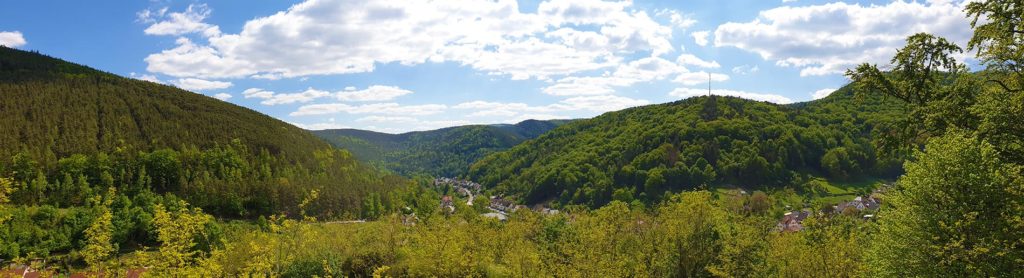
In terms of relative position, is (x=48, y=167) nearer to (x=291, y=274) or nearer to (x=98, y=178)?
(x=98, y=178)

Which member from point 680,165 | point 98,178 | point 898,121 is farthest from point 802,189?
point 98,178

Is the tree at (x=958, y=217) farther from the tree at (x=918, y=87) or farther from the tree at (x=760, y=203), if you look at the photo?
the tree at (x=760, y=203)

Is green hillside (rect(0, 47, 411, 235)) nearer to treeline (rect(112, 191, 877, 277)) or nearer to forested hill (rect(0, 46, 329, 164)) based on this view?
forested hill (rect(0, 46, 329, 164))

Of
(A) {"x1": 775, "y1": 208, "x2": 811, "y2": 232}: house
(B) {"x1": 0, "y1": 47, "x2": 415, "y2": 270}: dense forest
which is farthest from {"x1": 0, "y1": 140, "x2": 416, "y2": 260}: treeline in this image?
(A) {"x1": 775, "y1": 208, "x2": 811, "y2": 232}: house

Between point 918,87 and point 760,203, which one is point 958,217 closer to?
point 918,87

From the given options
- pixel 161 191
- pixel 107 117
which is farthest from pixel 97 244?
pixel 107 117

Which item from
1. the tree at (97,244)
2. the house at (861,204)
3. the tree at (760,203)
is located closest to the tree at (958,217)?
the tree at (97,244)

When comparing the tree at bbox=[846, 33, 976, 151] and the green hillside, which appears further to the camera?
the green hillside
